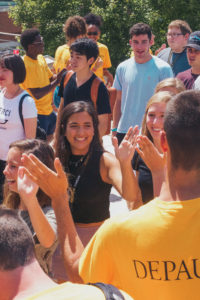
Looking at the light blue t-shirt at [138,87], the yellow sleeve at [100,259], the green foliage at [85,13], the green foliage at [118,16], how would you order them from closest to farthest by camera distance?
the yellow sleeve at [100,259], the light blue t-shirt at [138,87], the green foliage at [118,16], the green foliage at [85,13]

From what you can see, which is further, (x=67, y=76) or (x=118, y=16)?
(x=118, y=16)

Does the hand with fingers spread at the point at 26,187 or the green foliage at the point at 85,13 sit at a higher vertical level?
the green foliage at the point at 85,13

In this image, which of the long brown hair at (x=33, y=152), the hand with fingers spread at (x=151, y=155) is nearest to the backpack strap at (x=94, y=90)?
the long brown hair at (x=33, y=152)

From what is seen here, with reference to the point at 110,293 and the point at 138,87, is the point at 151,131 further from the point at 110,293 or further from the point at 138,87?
the point at 110,293

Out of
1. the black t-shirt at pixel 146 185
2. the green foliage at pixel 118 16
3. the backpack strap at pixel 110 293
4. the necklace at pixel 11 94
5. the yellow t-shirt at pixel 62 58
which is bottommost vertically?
the black t-shirt at pixel 146 185

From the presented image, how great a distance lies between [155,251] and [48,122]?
463 cm

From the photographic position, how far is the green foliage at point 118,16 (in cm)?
1445

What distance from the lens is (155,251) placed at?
184 centimetres

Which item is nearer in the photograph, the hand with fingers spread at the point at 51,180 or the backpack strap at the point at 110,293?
the backpack strap at the point at 110,293

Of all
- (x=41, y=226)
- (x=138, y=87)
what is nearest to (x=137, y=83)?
(x=138, y=87)

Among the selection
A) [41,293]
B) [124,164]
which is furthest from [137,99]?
[41,293]

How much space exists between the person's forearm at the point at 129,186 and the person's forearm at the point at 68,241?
0.65 metres

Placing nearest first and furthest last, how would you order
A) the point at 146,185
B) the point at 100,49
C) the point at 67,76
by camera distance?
the point at 146,185
the point at 67,76
the point at 100,49

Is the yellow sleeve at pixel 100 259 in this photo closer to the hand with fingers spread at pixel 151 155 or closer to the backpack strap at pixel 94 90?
the hand with fingers spread at pixel 151 155
